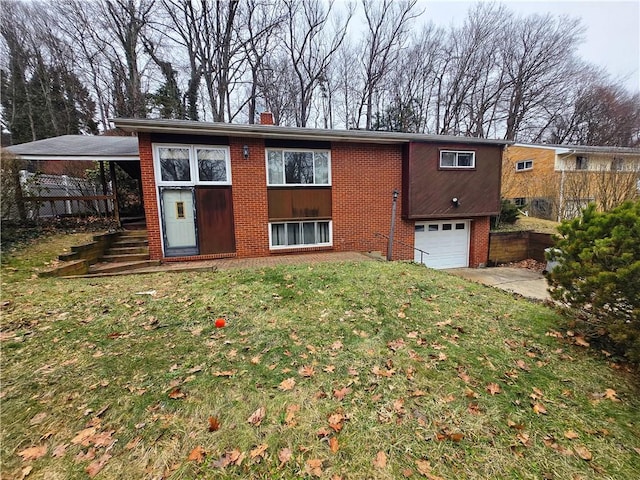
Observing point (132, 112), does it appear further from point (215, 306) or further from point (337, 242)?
point (215, 306)

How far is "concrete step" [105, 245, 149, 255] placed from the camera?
8.15 metres

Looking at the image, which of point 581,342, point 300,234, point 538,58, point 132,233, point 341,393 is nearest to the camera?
point 341,393

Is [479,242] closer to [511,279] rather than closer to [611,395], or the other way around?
[511,279]

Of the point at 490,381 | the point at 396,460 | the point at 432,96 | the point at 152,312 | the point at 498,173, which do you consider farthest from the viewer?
the point at 432,96

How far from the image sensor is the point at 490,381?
9.70 feet

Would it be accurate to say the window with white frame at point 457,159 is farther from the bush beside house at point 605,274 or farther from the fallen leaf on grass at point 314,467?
the fallen leaf on grass at point 314,467

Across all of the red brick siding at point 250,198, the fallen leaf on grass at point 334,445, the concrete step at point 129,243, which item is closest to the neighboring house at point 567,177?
the red brick siding at point 250,198

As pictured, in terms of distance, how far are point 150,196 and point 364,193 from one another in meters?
6.68

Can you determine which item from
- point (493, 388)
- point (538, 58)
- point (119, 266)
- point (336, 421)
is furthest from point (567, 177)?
point (119, 266)

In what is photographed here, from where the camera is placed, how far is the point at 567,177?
1377 cm

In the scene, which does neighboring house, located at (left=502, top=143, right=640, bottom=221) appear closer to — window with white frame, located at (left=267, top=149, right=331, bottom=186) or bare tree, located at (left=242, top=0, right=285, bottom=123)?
window with white frame, located at (left=267, top=149, right=331, bottom=186)

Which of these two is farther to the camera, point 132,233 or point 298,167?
point 298,167

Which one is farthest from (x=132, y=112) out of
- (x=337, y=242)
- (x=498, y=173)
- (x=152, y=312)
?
Answer: (x=498, y=173)

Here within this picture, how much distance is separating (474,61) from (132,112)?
26433mm
